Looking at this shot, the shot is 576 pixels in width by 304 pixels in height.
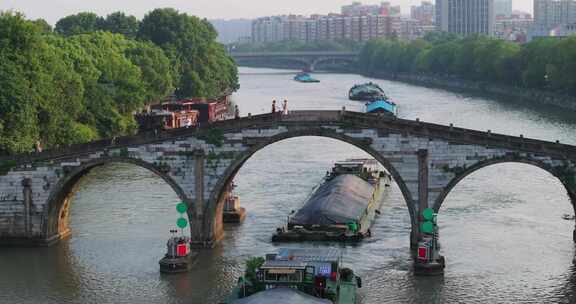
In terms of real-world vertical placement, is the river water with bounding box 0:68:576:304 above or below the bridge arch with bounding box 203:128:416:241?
below

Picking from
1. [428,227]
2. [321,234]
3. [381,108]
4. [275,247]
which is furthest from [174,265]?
[381,108]

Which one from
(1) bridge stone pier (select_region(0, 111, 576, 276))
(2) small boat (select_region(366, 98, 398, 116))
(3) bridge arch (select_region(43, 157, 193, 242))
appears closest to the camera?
(1) bridge stone pier (select_region(0, 111, 576, 276))

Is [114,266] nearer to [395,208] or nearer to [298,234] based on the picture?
[298,234]

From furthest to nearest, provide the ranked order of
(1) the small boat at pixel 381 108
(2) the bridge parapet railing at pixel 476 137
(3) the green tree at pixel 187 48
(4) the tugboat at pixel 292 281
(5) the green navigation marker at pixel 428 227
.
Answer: (3) the green tree at pixel 187 48, (1) the small boat at pixel 381 108, (2) the bridge parapet railing at pixel 476 137, (5) the green navigation marker at pixel 428 227, (4) the tugboat at pixel 292 281

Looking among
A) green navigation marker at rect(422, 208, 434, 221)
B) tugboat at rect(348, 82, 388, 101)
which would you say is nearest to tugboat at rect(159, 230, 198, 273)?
green navigation marker at rect(422, 208, 434, 221)

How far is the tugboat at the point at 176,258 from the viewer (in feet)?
205

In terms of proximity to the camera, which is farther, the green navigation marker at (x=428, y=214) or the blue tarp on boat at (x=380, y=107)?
the blue tarp on boat at (x=380, y=107)

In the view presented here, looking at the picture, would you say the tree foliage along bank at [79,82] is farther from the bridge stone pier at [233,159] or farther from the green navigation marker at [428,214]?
the green navigation marker at [428,214]

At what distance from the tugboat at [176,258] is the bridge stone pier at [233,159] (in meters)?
4.08

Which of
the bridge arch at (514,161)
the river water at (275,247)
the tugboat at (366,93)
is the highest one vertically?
the tugboat at (366,93)

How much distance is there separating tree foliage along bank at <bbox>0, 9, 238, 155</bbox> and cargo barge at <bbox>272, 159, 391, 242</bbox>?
25598 mm

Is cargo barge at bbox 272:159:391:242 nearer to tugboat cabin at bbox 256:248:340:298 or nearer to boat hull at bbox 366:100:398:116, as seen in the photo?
tugboat cabin at bbox 256:248:340:298

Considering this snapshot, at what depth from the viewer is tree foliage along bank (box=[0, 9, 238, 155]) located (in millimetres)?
92125

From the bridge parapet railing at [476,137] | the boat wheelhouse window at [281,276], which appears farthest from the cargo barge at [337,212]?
the boat wheelhouse window at [281,276]
